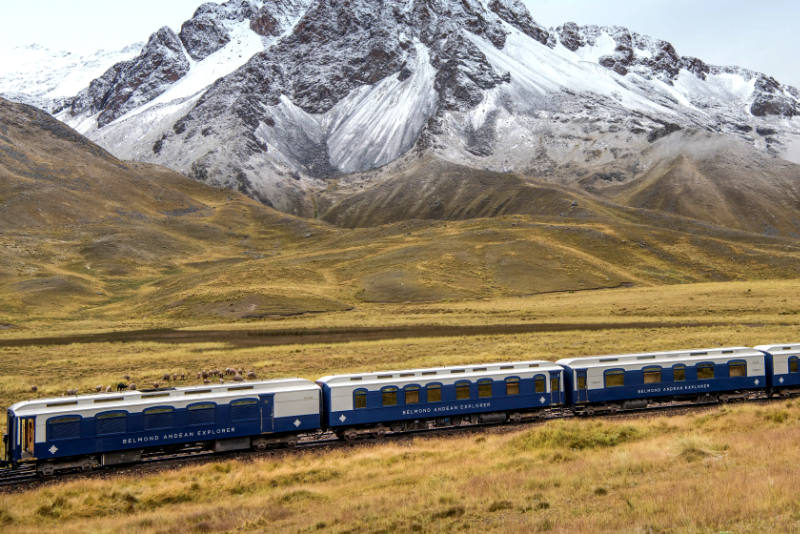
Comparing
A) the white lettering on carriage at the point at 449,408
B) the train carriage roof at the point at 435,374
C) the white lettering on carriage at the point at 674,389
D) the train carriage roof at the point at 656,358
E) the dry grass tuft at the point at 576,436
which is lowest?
the dry grass tuft at the point at 576,436

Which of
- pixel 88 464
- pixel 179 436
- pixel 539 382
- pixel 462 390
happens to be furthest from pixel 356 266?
pixel 88 464

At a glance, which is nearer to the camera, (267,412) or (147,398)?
(147,398)

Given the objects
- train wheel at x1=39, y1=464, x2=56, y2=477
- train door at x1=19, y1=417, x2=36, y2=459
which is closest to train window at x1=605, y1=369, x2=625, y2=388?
train wheel at x1=39, y1=464, x2=56, y2=477

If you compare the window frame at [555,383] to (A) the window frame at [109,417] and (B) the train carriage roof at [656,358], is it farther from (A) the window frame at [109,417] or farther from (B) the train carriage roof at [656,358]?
(A) the window frame at [109,417]

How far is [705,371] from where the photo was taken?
38.3 meters

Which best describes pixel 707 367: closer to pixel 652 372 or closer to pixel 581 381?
pixel 652 372

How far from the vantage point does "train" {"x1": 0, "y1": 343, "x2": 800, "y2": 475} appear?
2755 cm

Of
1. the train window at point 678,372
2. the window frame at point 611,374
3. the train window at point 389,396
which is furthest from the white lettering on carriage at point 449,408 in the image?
the train window at point 678,372

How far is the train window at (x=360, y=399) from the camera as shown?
31797 mm

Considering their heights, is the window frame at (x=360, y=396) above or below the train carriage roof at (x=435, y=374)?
below

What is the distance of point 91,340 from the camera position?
80.6 metres

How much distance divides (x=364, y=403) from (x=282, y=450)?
4.46 meters

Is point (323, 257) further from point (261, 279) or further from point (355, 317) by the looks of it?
point (355, 317)

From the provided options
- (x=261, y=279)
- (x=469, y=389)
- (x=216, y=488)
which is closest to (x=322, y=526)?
(x=216, y=488)
